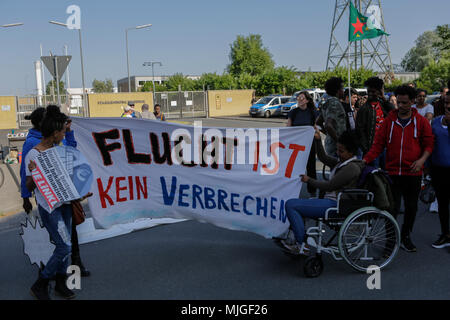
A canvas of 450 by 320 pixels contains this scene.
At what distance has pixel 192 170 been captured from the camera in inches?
200

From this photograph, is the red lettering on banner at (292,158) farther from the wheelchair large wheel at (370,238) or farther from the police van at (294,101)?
the police van at (294,101)

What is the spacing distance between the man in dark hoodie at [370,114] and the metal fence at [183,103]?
119 ft

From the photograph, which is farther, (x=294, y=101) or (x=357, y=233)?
(x=294, y=101)

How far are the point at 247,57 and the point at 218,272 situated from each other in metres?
83.6

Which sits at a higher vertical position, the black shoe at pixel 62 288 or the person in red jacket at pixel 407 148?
the person in red jacket at pixel 407 148

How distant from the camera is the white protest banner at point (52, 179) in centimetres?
395

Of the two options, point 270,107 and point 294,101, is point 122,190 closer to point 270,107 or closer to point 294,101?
point 294,101

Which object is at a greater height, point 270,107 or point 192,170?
point 192,170

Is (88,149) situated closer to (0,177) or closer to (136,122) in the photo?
(136,122)

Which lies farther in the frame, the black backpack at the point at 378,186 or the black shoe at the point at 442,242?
the black shoe at the point at 442,242

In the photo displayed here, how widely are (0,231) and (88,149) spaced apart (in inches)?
113

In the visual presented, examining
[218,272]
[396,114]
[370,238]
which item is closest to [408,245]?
[370,238]

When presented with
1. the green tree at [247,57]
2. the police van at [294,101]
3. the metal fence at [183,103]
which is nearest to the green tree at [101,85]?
the green tree at [247,57]
